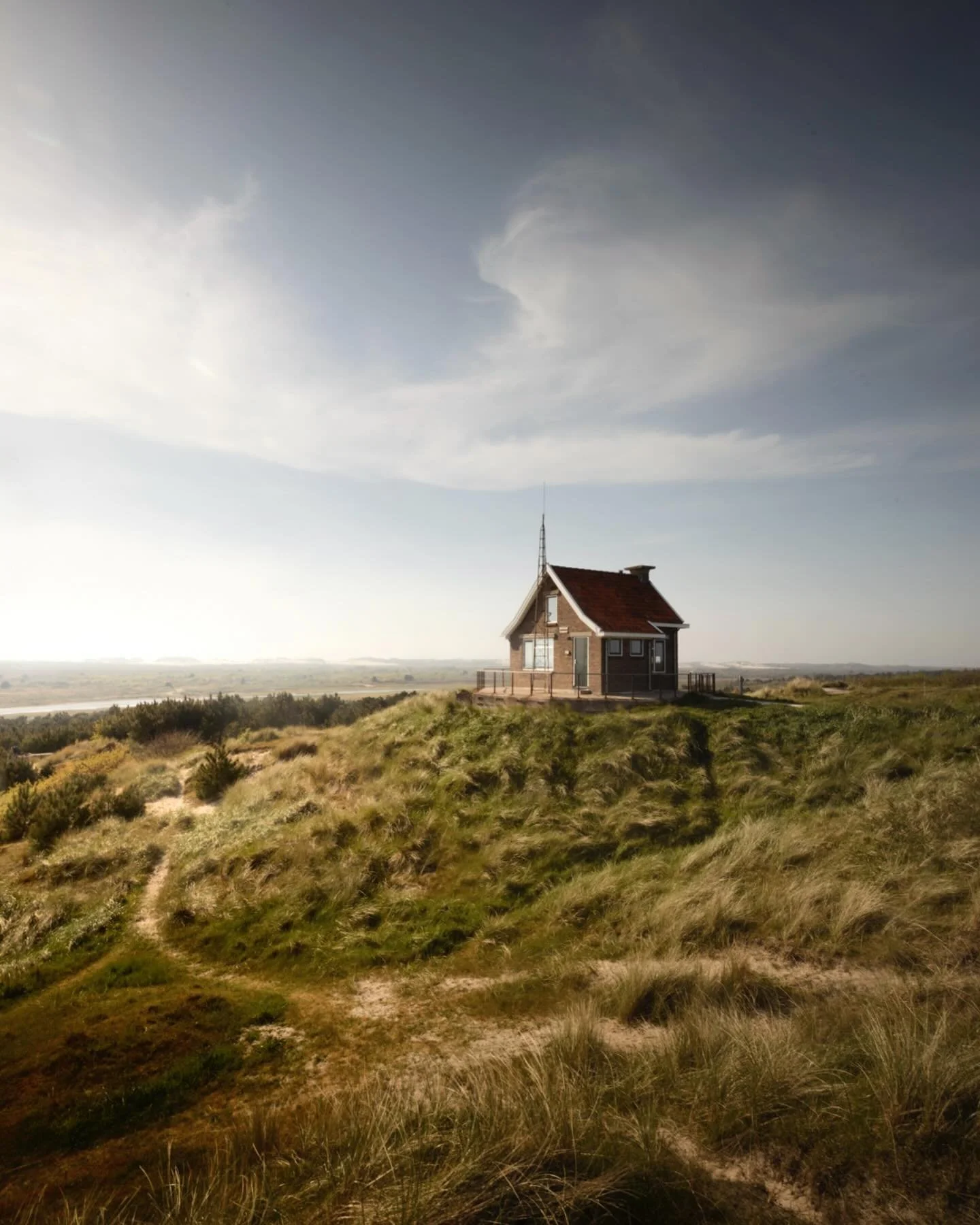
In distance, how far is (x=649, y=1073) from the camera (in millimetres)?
6867

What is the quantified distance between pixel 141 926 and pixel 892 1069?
47.7 feet

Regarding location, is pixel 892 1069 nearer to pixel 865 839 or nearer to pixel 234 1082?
pixel 234 1082

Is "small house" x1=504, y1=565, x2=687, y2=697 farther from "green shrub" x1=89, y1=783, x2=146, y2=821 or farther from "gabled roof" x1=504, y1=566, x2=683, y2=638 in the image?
"green shrub" x1=89, y1=783, x2=146, y2=821

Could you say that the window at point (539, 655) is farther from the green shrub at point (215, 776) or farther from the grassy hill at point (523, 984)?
the green shrub at point (215, 776)

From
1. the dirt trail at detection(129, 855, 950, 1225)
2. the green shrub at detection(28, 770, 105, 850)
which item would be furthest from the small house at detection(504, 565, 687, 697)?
the dirt trail at detection(129, 855, 950, 1225)

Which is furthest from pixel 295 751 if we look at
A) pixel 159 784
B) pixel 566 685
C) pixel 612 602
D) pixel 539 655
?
pixel 612 602

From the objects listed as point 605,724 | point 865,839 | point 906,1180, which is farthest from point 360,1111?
point 605,724

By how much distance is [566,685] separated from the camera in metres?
32.9

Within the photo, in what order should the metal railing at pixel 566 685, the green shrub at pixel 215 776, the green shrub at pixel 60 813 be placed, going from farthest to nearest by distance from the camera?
1. the metal railing at pixel 566 685
2. the green shrub at pixel 215 776
3. the green shrub at pixel 60 813

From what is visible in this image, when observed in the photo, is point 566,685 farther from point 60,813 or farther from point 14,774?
point 14,774

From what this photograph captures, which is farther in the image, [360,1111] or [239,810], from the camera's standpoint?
[239,810]

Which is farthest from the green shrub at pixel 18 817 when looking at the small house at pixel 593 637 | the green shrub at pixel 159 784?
the small house at pixel 593 637

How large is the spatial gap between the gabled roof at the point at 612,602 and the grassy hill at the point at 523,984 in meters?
8.29

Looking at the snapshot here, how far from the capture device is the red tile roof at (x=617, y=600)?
105ft
